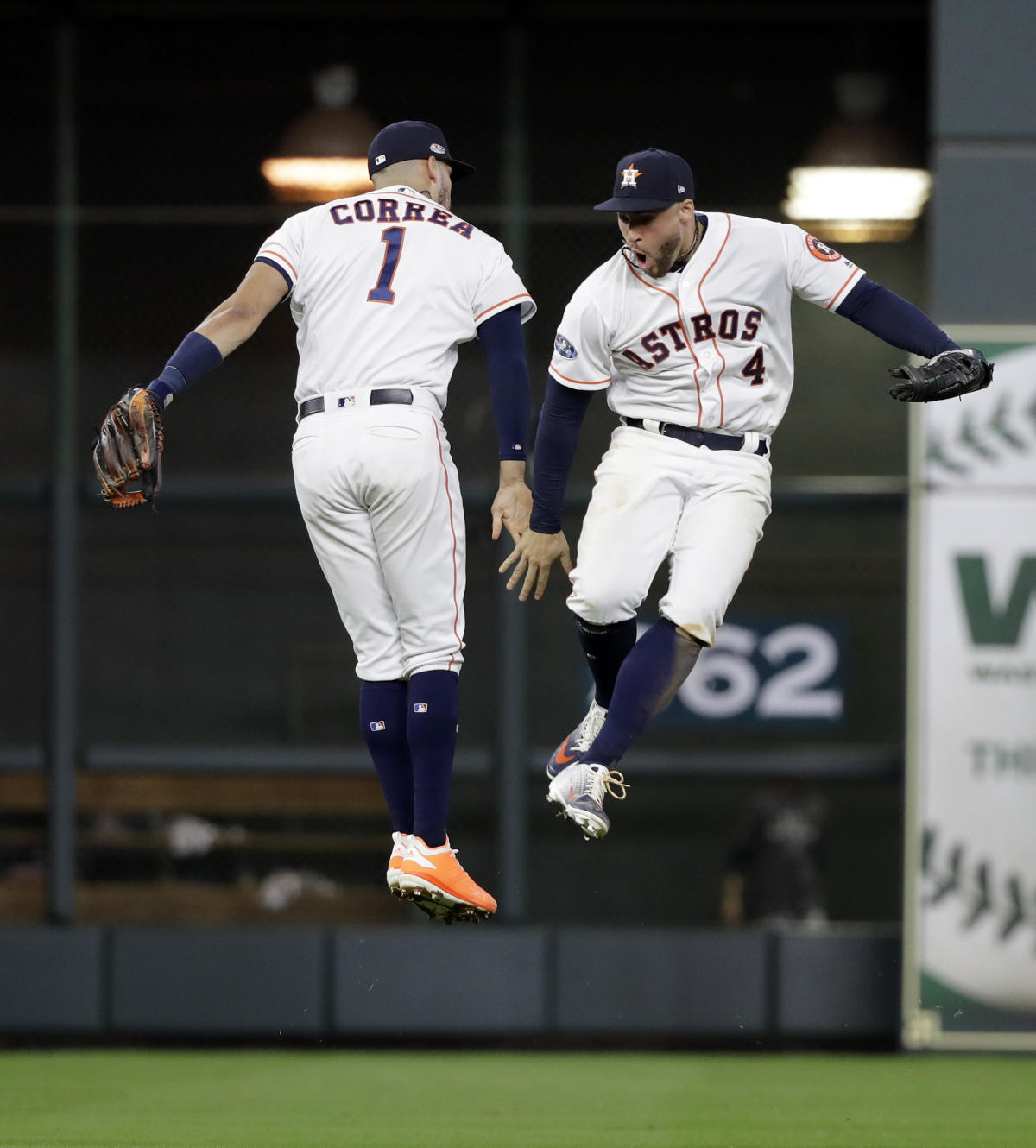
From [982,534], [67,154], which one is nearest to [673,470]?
[982,534]

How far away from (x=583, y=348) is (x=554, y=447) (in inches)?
12.6

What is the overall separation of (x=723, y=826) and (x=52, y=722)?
374cm

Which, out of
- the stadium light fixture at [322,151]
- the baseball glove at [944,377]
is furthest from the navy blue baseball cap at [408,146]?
the stadium light fixture at [322,151]

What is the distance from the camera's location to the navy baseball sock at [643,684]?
5.58 m

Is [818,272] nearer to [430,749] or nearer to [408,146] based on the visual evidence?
[408,146]

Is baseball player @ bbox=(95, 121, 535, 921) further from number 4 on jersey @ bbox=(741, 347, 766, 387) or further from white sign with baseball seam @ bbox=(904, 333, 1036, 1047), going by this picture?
white sign with baseball seam @ bbox=(904, 333, 1036, 1047)

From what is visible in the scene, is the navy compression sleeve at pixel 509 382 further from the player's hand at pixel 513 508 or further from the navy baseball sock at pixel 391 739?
the navy baseball sock at pixel 391 739

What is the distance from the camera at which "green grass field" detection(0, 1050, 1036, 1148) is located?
23.8 feet

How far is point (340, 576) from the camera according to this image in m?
5.59

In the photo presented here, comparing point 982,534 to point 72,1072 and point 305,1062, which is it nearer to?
point 305,1062

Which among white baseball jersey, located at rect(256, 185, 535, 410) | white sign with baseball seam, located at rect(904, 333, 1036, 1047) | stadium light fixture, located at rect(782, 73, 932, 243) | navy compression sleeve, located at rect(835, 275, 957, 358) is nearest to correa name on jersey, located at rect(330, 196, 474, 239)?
white baseball jersey, located at rect(256, 185, 535, 410)

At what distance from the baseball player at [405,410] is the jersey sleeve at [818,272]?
80 cm

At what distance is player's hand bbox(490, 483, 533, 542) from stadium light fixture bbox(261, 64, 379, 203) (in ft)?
17.1

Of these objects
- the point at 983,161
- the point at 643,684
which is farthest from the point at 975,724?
the point at 643,684
